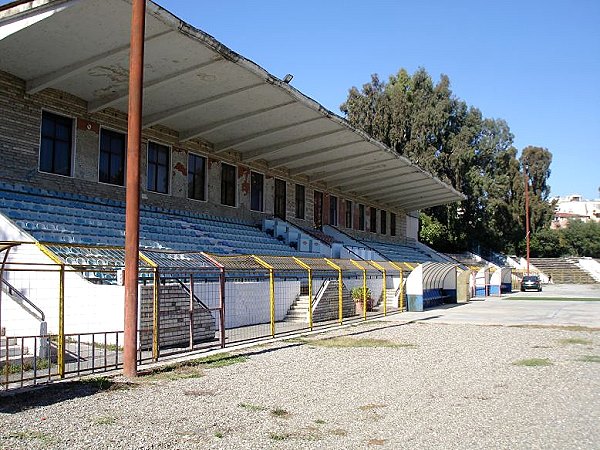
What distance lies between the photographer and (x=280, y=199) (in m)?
32.8

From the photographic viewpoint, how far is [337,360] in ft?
38.2

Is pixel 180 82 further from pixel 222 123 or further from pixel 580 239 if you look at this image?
pixel 580 239

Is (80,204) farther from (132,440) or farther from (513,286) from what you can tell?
(513,286)

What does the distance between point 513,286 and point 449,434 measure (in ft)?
154

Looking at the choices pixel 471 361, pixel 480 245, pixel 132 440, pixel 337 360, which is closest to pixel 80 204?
pixel 337 360

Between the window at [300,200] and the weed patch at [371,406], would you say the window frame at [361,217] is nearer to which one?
the window at [300,200]

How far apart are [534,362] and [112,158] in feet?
51.9

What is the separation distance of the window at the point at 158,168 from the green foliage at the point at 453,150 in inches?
1371

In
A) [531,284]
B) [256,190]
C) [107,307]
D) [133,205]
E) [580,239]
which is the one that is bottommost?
[531,284]

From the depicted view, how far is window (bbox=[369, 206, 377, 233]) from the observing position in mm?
45969

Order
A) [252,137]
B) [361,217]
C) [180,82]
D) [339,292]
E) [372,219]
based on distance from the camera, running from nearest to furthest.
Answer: [339,292] → [180,82] → [252,137] → [361,217] → [372,219]

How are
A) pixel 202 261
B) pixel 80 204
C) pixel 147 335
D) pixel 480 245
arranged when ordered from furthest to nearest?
pixel 480 245 < pixel 80 204 < pixel 202 261 < pixel 147 335

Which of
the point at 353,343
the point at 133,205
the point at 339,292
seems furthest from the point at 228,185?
the point at 133,205

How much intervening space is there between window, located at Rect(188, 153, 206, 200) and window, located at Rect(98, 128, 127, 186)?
4.16 meters
